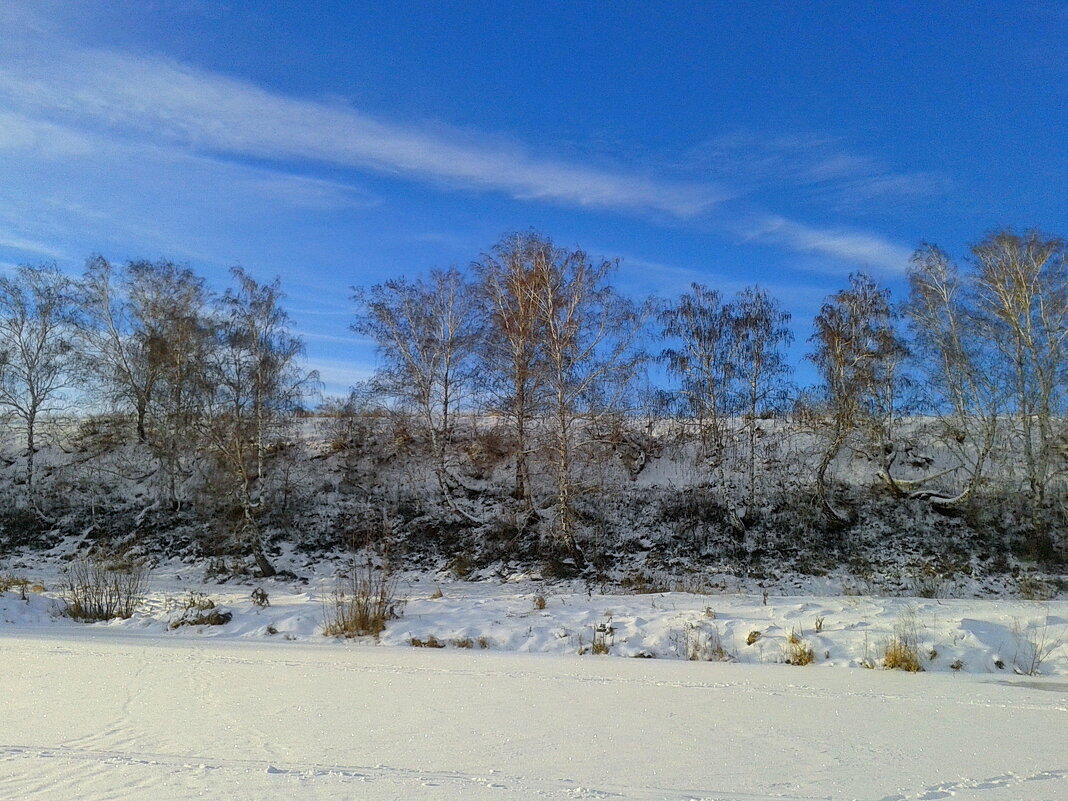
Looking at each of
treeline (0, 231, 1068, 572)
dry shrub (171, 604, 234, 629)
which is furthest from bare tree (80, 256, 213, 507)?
dry shrub (171, 604, 234, 629)

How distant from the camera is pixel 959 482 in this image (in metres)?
23.8

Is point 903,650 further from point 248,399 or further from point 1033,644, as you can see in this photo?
point 248,399

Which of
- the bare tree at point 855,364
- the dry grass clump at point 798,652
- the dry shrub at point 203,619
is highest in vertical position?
the bare tree at point 855,364

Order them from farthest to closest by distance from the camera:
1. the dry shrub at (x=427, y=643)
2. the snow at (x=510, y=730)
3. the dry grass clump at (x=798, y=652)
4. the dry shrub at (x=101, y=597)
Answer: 1. the dry shrub at (x=101, y=597)
2. the dry shrub at (x=427, y=643)
3. the dry grass clump at (x=798, y=652)
4. the snow at (x=510, y=730)

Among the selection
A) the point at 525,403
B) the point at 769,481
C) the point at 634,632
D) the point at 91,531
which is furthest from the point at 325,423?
the point at 634,632

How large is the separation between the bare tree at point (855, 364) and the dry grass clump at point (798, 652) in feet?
45.4

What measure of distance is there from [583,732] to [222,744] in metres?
2.67

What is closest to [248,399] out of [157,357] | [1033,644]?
[157,357]

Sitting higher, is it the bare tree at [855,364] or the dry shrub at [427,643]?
the bare tree at [855,364]

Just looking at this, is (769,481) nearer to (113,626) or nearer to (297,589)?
(297,589)

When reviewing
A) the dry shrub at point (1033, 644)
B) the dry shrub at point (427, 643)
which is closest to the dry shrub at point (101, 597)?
the dry shrub at point (427, 643)

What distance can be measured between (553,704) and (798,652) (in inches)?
159

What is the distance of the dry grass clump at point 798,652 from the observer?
9250 mm

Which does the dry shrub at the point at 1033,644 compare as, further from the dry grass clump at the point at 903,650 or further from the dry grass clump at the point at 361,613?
the dry grass clump at the point at 361,613
